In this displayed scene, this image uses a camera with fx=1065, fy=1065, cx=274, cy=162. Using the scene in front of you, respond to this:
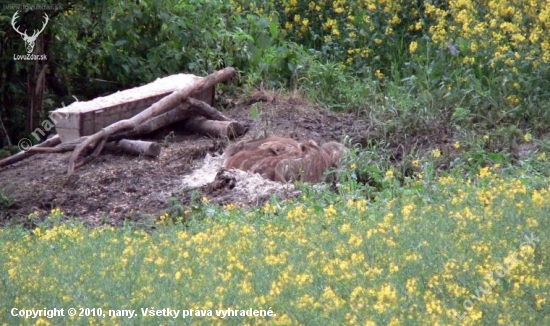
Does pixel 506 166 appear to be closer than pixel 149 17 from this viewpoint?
Yes

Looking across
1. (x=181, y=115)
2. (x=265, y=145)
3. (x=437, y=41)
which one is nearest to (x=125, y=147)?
(x=181, y=115)

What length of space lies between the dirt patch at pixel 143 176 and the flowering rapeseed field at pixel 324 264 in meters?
0.89

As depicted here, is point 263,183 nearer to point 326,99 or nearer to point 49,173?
point 49,173

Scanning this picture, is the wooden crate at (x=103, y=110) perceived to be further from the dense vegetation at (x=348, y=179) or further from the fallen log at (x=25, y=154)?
the dense vegetation at (x=348, y=179)

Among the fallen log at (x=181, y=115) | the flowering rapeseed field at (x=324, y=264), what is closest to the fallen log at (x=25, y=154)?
the fallen log at (x=181, y=115)

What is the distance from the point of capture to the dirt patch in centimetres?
773

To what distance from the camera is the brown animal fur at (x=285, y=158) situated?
7.97m

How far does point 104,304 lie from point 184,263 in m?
0.75

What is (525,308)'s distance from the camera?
4402 millimetres

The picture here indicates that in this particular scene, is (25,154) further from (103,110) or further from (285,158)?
(285,158)

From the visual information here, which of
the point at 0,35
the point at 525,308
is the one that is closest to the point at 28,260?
the point at 525,308

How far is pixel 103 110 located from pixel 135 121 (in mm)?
301

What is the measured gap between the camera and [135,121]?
8734 mm

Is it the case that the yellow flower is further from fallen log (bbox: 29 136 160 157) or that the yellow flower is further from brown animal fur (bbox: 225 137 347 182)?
fallen log (bbox: 29 136 160 157)
